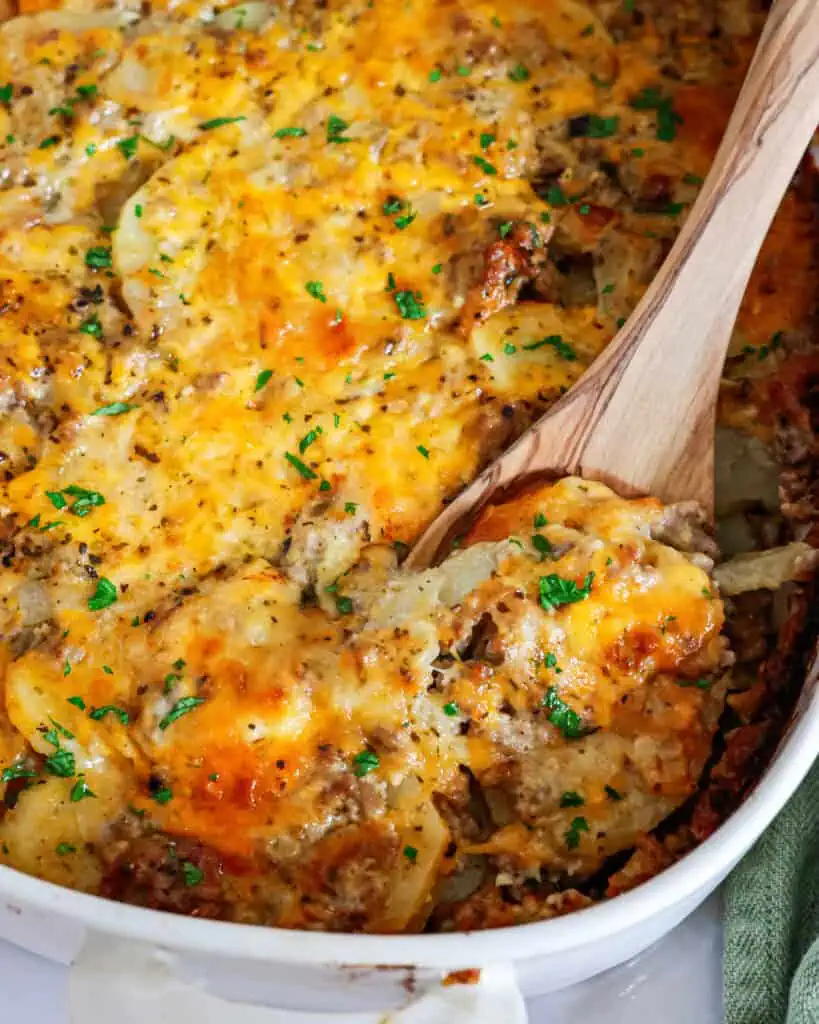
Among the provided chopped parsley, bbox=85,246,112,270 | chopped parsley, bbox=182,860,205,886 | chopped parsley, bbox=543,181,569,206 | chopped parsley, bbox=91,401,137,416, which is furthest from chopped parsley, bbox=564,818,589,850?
chopped parsley, bbox=85,246,112,270

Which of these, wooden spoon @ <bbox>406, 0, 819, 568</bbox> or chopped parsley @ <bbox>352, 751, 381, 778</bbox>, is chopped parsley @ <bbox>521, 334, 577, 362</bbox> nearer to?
wooden spoon @ <bbox>406, 0, 819, 568</bbox>

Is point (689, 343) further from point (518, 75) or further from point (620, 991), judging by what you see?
point (620, 991)

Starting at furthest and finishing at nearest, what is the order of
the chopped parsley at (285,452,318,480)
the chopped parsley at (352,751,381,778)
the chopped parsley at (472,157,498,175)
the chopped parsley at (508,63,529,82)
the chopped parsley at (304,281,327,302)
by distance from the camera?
the chopped parsley at (508,63,529,82) → the chopped parsley at (472,157,498,175) → the chopped parsley at (304,281,327,302) → the chopped parsley at (285,452,318,480) → the chopped parsley at (352,751,381,778)

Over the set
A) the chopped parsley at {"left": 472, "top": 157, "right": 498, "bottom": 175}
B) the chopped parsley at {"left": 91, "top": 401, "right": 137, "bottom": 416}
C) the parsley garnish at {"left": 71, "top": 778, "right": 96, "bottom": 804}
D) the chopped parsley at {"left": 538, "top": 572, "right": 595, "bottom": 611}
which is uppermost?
the chopped parsley at {"left": 472, "top": 157, "right": 498, "bottom": 175}

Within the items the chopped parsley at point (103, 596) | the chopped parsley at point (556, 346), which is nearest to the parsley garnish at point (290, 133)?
the chopped parsley at point (556, 346)

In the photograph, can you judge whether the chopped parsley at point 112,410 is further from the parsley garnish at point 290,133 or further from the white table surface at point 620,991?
the white table surface at point 620,991

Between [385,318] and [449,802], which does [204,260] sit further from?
[449,802]

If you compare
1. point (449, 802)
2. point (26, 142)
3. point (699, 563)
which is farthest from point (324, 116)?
point (449, 802)
